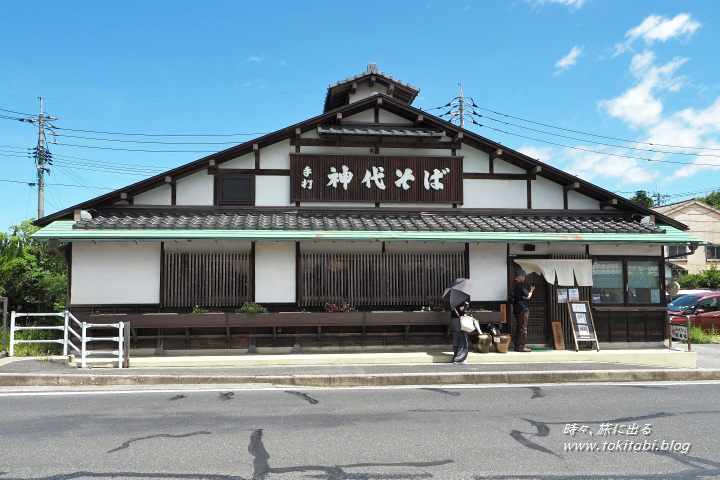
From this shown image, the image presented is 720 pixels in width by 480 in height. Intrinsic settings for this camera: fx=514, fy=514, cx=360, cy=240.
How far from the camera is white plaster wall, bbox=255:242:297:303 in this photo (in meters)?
12.2

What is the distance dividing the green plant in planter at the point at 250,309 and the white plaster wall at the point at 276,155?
145 inches

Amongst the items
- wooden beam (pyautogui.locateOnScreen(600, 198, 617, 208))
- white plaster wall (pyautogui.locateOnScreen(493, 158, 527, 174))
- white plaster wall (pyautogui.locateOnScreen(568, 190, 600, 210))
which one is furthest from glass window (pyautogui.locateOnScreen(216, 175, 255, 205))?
wooden beam (pyautogui.locateOnScreen(600, 198, 617, 208))

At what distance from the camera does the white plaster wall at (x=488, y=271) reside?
12914 millimetres

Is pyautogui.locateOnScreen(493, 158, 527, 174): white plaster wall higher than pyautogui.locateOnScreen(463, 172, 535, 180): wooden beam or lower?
higher

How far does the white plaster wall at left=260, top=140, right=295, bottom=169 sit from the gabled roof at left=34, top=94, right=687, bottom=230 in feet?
0.50

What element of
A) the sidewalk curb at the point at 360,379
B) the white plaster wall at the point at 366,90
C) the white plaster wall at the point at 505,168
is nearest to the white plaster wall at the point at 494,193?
the white plaster wall at the point at 505,168

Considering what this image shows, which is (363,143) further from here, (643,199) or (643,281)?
(643,199)

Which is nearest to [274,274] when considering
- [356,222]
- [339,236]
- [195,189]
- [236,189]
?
[339,236]

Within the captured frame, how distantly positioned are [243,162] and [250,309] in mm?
3945

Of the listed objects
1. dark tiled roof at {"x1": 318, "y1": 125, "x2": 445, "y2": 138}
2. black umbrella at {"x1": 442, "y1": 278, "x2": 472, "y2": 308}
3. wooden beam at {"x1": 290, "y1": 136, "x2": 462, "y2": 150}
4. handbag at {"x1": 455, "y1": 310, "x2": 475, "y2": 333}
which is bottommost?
handbag at {"x1": 455, "y1": 310, "x2": 475, "y2": 333}

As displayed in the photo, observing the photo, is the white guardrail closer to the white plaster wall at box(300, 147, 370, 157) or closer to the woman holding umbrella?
the white plaster wall at box(300, 147, 370, 157)

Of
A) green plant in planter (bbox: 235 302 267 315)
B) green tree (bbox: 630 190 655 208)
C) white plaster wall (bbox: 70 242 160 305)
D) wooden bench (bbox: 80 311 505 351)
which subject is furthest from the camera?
green tree (bbox: 630 190 655 208)

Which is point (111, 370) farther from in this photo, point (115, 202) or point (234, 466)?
point (234, 466)

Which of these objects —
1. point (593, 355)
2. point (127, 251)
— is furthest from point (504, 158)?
point (127, 251)
